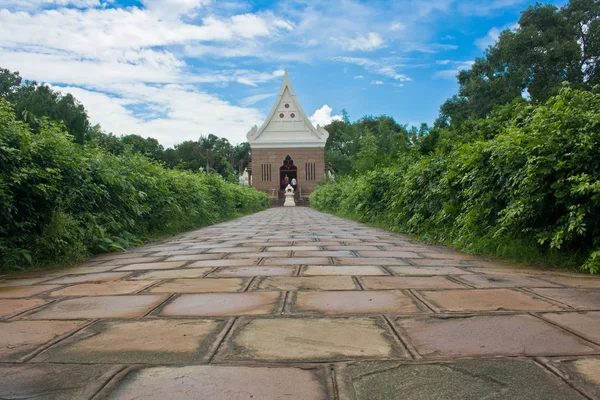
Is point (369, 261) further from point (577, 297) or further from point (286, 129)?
point (286, 129)

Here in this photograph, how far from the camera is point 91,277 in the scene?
3.25 meters

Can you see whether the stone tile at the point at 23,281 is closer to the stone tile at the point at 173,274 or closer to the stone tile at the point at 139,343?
the stone tile at the point at 173,274

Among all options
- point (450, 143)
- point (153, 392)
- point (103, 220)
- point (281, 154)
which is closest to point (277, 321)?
point (153, 392)

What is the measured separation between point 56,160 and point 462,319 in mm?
4130

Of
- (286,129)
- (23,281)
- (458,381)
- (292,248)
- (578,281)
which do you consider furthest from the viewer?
(286,129)

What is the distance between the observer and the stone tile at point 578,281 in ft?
8.64

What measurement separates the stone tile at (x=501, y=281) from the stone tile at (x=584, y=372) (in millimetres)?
1248

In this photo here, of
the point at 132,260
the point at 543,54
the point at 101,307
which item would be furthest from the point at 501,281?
the point at 543,54

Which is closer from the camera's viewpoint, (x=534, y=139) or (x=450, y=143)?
(x=534, y=139)

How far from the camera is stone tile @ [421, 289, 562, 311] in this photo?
2102mm

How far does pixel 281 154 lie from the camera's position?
37.4m

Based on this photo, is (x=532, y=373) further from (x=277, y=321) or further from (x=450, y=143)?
(x=450, y=143)

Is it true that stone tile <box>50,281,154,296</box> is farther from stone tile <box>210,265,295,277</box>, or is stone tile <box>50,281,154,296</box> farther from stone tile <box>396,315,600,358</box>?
Answer: stone tile <box>396,315,600,358</box>

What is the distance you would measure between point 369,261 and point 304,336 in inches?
87.1
